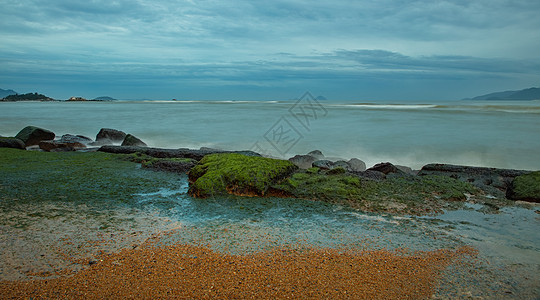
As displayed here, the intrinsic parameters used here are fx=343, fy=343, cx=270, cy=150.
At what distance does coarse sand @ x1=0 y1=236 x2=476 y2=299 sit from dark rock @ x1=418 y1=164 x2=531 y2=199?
3.27 meters

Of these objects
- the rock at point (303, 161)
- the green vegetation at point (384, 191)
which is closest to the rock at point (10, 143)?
the rock at point (303, 161)

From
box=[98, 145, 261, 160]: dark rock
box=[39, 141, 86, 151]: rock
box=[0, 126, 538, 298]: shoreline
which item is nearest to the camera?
box=[0, 126, 538, 298]: shoreline

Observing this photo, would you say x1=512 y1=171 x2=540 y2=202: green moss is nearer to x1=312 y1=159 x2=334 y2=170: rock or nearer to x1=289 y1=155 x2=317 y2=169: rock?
x1=312 y1=159 x2=334 y2=170: rock

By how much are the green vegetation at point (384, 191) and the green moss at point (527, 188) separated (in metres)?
0.59

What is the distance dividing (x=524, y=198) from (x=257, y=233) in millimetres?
4518

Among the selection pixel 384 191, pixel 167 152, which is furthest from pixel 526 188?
pixel 167 152

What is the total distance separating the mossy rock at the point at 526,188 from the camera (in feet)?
18.1

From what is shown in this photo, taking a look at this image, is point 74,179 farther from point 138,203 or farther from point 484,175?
point 484,175

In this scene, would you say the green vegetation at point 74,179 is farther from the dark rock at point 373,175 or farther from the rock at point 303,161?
the dark rock at point 373,175

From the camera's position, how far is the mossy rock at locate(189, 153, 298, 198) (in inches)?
222

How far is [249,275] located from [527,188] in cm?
517

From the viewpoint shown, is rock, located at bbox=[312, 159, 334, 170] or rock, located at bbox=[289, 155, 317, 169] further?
rock, located at bbox=[289, 155, 317, 169]

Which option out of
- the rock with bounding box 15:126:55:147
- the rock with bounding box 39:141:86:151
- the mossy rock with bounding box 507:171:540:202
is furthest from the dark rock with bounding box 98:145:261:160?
the mossy rock with bounding box 507:171:540:202

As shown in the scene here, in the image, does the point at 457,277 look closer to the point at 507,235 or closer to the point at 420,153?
the point at 507,235
